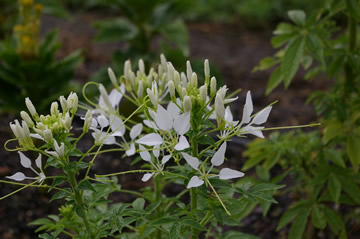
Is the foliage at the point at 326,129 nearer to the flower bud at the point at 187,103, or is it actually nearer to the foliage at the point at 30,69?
the flower bud at the point at 187,103

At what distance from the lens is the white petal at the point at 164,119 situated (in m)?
0.85

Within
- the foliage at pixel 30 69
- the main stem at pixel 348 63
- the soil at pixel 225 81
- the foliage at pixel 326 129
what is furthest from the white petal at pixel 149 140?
the foliage at pixel 30 69

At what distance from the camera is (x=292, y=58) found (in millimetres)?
1345

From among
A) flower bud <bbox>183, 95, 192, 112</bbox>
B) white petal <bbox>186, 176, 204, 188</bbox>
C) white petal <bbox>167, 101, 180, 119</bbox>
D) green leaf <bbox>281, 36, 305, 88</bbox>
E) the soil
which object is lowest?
the soil

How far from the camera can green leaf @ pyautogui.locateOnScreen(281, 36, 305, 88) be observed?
1.32 m

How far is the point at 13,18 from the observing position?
2.98 meters

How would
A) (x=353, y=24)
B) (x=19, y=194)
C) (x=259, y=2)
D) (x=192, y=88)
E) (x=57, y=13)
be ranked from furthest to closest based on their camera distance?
(x=259, y=2)
(x=57, y=13)
(x=19, y=194)
(x=353, y=24)
(x=192, y=88)

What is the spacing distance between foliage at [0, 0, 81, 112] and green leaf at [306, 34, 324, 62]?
1.32m

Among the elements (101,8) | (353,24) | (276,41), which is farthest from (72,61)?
(101,8)

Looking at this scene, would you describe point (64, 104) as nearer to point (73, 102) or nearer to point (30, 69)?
Answer: point (73, 102)

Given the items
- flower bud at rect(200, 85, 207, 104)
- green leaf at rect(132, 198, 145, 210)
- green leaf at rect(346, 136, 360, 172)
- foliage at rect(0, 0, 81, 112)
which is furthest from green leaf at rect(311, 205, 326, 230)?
foliage at rect(0, 0, 81, 112)

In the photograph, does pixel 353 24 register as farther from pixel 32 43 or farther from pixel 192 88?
pixel 32 43

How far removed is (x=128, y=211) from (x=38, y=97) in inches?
57.9

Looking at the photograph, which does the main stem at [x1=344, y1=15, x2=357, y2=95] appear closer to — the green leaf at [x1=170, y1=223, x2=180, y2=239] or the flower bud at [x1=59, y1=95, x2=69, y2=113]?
the green leaf at [x1=170, y1=223, x2=180, y2=239]
